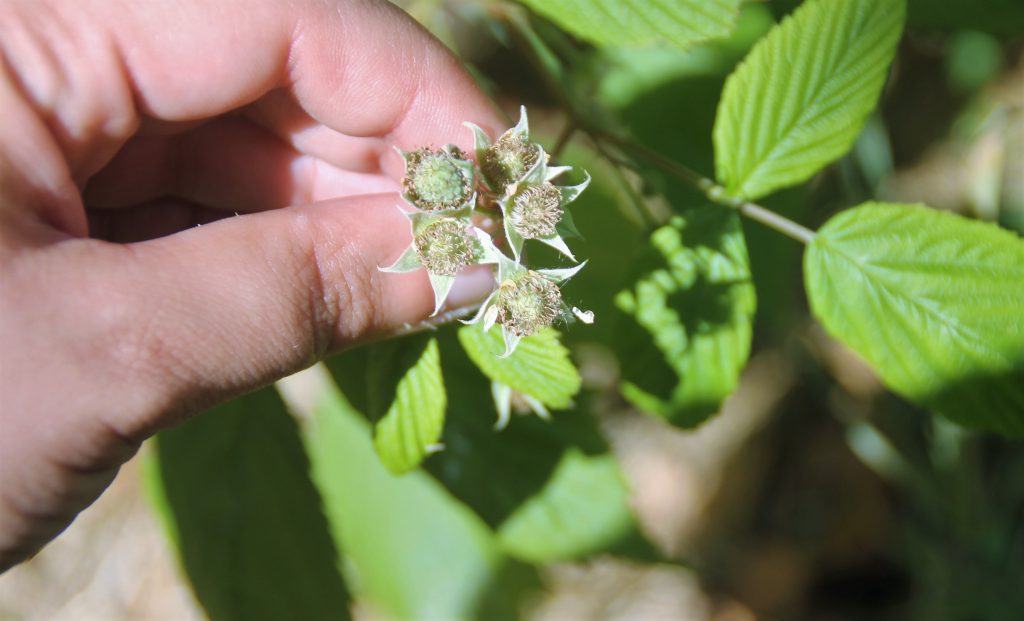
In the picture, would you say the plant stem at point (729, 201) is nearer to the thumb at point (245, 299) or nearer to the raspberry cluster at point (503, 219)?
the raspberry cluster at point (503, 219)

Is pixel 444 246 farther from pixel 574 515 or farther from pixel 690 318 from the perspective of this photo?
pixel 574 515

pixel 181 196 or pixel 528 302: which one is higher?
pixel 528 302

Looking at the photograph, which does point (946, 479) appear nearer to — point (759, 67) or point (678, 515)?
point (678, 515)

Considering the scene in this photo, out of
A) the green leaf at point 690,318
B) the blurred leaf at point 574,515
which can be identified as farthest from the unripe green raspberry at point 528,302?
the blurred leaf at point 574,515

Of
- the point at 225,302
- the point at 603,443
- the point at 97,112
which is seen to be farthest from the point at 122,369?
the point at 603,443

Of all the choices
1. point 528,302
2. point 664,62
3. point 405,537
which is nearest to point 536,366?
point 528,302
